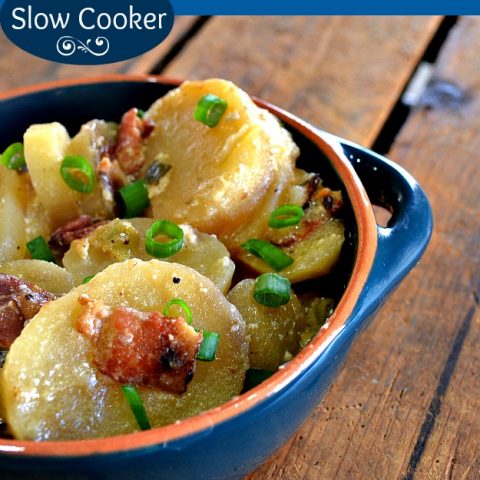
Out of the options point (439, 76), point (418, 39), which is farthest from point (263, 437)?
point (418, 39)

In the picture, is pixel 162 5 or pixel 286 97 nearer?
pixel 162 5

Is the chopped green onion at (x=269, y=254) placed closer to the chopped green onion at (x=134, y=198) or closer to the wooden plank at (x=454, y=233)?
the chopped green onion at (x=134, y=198)

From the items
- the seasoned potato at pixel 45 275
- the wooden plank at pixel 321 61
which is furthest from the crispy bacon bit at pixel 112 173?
the wooden plank at pixel 321 61

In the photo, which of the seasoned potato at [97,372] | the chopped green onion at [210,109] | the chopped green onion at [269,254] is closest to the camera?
the seasoned potato at [97,372]

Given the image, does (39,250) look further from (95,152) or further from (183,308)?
(183,308)

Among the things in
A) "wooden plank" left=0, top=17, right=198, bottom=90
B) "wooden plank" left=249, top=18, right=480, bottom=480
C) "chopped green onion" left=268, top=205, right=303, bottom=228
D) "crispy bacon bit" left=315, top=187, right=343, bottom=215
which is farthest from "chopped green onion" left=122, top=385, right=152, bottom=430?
"wooden plank" left=0, top=17, right=198, bottom=90

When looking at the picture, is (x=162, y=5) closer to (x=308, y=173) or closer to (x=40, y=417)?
(x=308, y=173)
